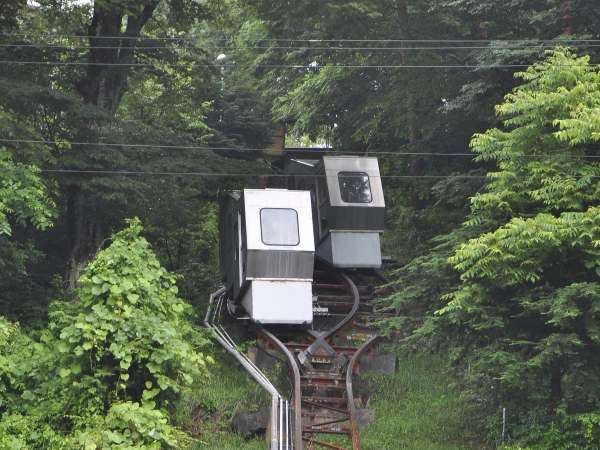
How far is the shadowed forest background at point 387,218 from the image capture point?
15.8 meters

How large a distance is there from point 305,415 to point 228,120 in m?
21.5

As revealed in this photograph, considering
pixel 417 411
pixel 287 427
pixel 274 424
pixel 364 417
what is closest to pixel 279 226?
pixel 364 417

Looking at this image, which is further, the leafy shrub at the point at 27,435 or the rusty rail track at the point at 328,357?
the rusty rail track at the point at 328,357

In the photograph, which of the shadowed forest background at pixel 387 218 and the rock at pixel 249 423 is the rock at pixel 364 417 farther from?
the rock at pixel 249 423

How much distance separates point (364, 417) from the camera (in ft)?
68.2

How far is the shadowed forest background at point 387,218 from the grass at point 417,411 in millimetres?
71

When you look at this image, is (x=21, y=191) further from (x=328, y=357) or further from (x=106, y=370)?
(x=328, y=357)

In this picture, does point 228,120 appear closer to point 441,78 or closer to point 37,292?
point 441,78

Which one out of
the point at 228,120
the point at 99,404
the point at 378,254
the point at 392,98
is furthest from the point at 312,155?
the point at 99,404

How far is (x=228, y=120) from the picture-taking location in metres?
39.7

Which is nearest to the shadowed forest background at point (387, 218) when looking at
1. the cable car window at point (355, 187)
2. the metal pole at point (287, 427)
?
the metal pole at point (287, 427)

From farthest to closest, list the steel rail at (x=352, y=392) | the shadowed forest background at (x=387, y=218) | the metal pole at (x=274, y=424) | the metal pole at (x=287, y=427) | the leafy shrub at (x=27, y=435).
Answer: the steel rail at (x=352, y=392) → the metal pole at (x=287, y=427) → the metal pole at (x=274, y=424) → the shadowed forest background at (x=387, y=218) → the leafy shrub at (x=27, y=435)

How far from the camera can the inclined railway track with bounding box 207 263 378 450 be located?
18.9 meters

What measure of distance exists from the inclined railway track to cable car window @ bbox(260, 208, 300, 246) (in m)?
2.07
